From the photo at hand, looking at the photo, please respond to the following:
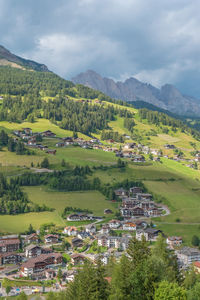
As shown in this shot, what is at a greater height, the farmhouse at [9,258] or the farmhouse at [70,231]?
the farmhouse at [70,231]

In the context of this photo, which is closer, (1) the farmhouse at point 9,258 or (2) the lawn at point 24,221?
(1) the farmhouse at point 9,258

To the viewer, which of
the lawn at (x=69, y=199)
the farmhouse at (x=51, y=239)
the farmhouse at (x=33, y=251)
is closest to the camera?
the farmhouse at (x=33, y=251)


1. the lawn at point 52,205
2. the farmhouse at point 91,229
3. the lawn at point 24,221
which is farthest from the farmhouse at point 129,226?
the lawn at point 24,221

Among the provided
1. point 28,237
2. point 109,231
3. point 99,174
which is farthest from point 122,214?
point 28,237

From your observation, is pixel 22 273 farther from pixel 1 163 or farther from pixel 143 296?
pixel 1 163

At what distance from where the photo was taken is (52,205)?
4158 inches

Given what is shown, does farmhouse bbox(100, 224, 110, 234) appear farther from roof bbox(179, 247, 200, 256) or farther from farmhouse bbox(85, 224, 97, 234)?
roof bbox(179, 247, 200, 256)

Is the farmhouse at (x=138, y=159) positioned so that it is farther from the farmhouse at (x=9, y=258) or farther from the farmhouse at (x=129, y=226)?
the farmhouse at (x=9, y=258)

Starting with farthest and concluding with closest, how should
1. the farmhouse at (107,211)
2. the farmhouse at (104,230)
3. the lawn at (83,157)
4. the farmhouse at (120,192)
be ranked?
the lawn at (83,157), the farmhouse at (120,192), the farmhouse at (107,211), the farmhouse at (104,230)

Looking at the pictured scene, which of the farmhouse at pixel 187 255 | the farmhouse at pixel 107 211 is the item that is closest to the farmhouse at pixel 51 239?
the farmhouse at pixel 107 211

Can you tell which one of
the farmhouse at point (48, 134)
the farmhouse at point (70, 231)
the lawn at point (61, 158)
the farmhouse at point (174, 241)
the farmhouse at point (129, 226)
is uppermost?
the farmhouse at point (48, 134)

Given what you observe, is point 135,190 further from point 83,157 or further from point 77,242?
point 77,242

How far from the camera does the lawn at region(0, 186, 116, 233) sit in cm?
9181

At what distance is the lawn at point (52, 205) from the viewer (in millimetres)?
91812
